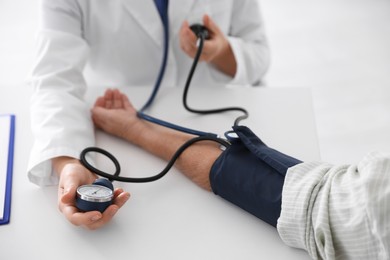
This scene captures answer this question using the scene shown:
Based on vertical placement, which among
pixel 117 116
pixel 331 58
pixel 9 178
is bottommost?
pixel 9 178

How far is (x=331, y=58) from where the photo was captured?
2.33 m

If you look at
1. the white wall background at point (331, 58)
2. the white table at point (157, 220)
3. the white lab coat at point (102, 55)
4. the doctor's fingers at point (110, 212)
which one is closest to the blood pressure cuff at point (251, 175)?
the white table at point (157, 220)

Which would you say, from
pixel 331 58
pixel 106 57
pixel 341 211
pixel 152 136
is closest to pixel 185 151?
pixel 152 136

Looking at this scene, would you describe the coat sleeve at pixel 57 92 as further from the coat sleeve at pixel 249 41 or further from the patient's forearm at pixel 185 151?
the coat sleeve at pixel 249 41

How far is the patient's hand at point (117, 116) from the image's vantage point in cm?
94

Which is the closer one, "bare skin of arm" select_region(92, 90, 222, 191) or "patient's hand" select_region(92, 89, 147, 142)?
"bare skin of arm" select_region(92, 90, 222, 191)

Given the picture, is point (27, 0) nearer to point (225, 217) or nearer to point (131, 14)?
point (131, 14)

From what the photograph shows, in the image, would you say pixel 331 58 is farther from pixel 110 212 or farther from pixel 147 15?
pixel 110 212

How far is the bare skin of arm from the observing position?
0.83m

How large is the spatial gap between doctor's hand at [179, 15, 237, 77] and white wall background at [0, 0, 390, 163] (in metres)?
0.78

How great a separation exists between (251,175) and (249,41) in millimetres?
576

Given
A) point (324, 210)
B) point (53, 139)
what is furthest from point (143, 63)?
point (324, 210)

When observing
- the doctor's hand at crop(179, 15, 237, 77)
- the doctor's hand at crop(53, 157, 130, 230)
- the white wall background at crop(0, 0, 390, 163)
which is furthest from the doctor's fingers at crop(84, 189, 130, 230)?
the white wall background at crop(0, 0, 390, 163)

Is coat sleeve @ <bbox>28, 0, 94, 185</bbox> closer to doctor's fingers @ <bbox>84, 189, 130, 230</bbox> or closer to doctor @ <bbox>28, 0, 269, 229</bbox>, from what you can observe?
doctor @ <bbox>28, 0, 269, 229</bbox>
